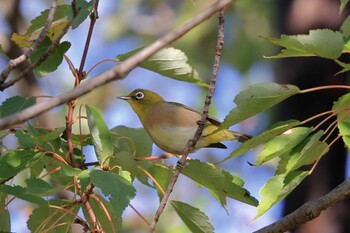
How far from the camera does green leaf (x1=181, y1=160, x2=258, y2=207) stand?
1.95 meters

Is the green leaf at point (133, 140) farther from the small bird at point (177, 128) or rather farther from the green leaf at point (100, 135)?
the small bird at point (177, 128)

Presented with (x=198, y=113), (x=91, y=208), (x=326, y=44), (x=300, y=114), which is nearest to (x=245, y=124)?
(x=300, y=114)

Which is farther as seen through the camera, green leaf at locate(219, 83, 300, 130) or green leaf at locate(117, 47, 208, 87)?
green leaf at locate(117, 47, 208, 87)

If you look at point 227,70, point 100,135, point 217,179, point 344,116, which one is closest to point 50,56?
point 100,135

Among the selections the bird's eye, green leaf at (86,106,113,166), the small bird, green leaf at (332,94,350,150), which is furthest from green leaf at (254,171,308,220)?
the bird's eye

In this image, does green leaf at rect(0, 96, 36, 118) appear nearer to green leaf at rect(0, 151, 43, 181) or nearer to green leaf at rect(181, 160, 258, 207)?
green leaf at rect(0, 151, 43, 181)

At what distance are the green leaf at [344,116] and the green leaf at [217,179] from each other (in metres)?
0.35

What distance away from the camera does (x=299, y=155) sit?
1.81 metres

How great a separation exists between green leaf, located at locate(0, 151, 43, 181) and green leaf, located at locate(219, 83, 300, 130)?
0.51m

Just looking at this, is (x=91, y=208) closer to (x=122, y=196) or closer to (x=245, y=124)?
(x=122, y=196)

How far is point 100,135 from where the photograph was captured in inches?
74.8

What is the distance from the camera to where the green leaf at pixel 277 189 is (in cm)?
178

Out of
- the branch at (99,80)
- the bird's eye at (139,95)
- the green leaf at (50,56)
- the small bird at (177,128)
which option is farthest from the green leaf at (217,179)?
the bird's eye at (139,95)

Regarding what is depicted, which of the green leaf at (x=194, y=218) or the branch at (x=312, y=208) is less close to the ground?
the green leaf at (x=194, y=218)
